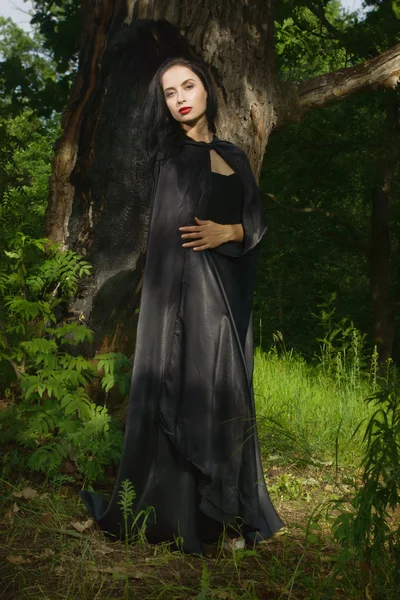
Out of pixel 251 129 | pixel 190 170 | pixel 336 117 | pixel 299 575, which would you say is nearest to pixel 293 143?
pixel 336 117

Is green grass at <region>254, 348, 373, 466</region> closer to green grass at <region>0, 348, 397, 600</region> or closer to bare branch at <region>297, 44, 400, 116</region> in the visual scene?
green grass at <region>0, 348, 397, 600</region>

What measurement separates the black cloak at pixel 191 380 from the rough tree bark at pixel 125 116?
3.91 ft

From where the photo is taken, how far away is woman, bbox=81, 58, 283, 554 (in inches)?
155

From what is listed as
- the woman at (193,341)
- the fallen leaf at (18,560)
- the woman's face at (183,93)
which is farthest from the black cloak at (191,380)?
the fallen leaf at (18,560)

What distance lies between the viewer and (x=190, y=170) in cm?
402

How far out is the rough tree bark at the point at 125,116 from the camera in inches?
202

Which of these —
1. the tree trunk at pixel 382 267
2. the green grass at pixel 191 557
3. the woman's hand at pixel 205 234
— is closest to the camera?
the green grass at pixel 191 557

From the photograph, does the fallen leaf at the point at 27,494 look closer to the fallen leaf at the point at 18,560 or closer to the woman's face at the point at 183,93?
the fallen leaf at the point at 18,560

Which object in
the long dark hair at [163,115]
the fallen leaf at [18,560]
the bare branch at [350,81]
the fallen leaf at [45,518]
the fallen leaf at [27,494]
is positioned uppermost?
the bare branch at [350,81]

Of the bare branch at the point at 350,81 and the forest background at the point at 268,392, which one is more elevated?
the bare branch at the point at 350,81

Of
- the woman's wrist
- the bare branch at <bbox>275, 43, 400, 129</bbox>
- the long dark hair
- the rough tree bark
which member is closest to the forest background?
the rough tree bark

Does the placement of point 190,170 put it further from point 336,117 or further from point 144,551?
point 336,117

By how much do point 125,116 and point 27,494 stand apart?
97.2 inches

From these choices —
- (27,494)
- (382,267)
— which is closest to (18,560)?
(27,494)
